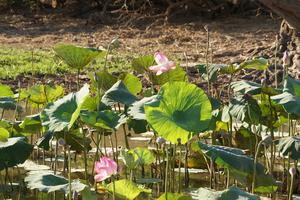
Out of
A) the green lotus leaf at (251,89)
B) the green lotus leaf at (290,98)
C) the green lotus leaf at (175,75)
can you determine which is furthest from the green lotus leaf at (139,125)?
the green lotus leaf at (290,98)

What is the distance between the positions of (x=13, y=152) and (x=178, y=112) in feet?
2.45

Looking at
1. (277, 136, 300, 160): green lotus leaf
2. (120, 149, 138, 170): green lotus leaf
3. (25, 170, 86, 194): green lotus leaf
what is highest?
(277, 136, 300, 160): green lotus leaf

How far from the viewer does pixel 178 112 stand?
3473 millimetres

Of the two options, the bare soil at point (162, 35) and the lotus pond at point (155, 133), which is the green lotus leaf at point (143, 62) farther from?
the bare soil at point (162, 35)

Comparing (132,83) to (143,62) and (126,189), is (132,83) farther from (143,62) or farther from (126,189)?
(126,189)

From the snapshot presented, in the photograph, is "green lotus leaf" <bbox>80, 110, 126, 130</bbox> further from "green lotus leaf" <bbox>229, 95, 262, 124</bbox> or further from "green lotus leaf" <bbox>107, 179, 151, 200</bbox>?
"green lotus leaf" <bbox>229, 95, 262, 124</bbox>

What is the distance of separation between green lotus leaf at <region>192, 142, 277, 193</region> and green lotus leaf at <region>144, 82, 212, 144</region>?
0.09 meters

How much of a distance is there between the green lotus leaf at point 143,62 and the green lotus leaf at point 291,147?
3.61 ft

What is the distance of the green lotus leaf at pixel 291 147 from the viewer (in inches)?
141

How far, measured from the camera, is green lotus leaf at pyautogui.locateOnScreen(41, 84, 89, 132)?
370cm

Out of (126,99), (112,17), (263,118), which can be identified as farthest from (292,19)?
(112,17)

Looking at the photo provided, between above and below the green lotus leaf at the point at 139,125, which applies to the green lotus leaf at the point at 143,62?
above

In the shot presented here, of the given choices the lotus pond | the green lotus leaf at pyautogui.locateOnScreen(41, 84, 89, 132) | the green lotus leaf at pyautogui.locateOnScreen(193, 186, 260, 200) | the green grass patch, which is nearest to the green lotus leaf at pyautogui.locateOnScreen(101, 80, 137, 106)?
the lotus pond

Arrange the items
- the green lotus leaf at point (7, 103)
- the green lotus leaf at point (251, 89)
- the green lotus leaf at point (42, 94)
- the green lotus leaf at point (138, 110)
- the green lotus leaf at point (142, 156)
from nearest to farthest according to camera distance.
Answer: the green lotus leaf at point (138, 110)
the green lotus leaf at point (142, 156)
the green lotus leaf at point (251, 89)
the green lotus leaf at point (7, 103)
the green lotus leaf at point (42, 94)
